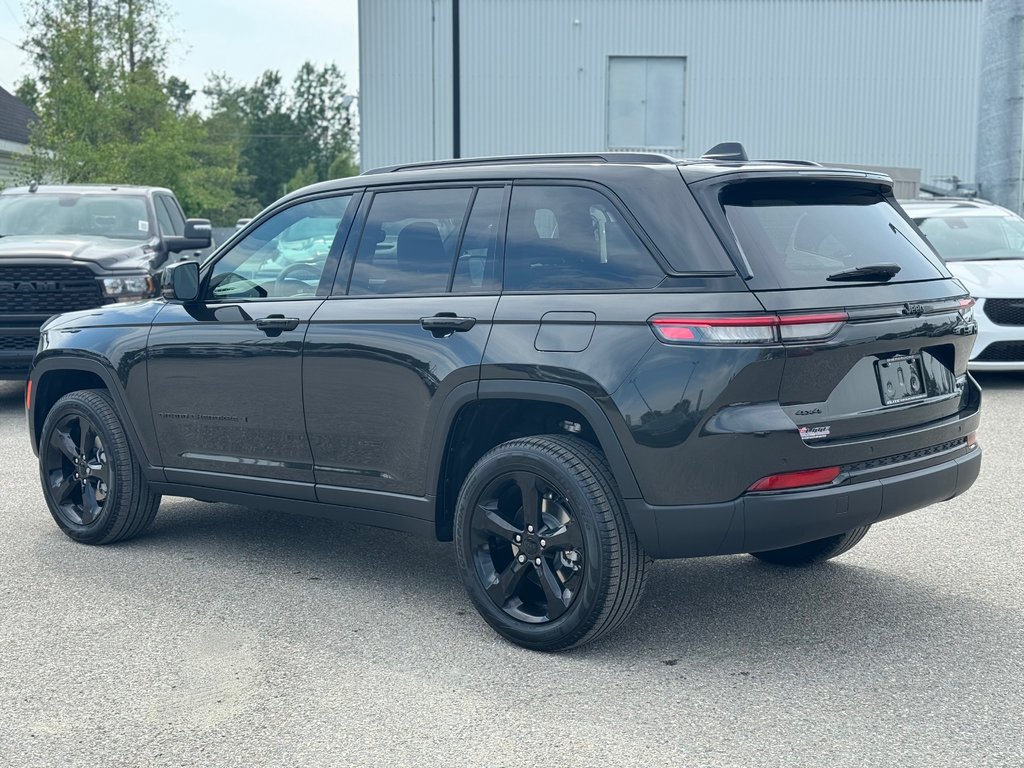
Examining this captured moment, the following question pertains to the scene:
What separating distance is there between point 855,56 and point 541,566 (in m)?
27.3

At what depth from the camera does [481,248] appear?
4.80m

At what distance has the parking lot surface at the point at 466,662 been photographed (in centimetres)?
367

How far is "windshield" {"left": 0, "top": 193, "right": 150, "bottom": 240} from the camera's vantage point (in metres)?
12.4

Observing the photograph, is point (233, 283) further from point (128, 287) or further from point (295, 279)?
point (128, 287)

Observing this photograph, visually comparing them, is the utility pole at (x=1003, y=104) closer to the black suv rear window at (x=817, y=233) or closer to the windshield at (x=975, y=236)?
the windshield at (x=975, y=236)

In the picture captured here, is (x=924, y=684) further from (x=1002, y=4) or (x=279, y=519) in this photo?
(x=1002, y=4)

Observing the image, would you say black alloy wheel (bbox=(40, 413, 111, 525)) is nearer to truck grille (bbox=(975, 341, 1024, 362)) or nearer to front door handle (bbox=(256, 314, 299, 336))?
front door handle (bbox=(256, 314, 299, 336))

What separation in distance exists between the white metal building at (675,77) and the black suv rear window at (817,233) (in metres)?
24.3

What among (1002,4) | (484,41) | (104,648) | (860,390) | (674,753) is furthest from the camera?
(484,41)

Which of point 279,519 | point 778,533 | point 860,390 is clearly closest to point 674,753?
point 778,533

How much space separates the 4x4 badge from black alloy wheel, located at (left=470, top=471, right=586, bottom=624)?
832 mm

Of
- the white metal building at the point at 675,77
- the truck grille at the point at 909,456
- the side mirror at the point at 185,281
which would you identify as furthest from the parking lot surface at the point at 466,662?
the white metal building at the point at 675,77

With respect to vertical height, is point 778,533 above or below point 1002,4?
below

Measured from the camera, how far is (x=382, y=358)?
4914mm
